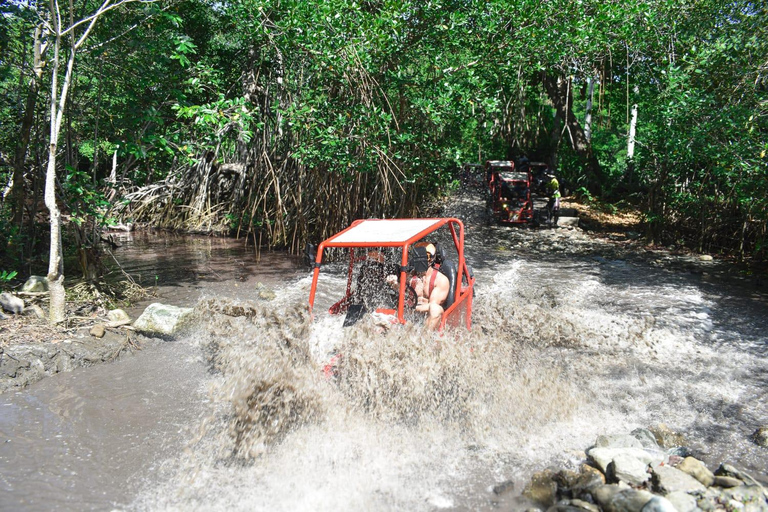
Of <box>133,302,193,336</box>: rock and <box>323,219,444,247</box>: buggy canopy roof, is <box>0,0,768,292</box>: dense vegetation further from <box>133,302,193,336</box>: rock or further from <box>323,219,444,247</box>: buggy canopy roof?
<box>323,219,444,247</box>: buggy canopy roof

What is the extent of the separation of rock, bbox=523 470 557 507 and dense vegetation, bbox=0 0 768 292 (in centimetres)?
638

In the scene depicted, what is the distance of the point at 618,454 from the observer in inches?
173

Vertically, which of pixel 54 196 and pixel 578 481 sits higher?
pixel 54 196

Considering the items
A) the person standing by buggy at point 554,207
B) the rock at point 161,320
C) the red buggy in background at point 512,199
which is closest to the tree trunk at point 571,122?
the person standing by buggy at point 554,207

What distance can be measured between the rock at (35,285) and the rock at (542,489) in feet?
22.5

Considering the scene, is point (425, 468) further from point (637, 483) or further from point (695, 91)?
point (695, 91)

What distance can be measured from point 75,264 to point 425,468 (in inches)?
359

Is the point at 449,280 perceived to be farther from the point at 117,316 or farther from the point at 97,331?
the point at 117,316

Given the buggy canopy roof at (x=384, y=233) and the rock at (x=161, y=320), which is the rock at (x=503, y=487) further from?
the rock at (x=161, y=320)

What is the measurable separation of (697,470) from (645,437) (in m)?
0.52

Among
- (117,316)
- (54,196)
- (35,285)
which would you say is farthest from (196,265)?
(54,196)

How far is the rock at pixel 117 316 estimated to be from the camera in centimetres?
744

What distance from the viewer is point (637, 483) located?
4141 millimetres

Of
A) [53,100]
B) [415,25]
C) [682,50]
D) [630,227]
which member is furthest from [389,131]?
[630,227]
